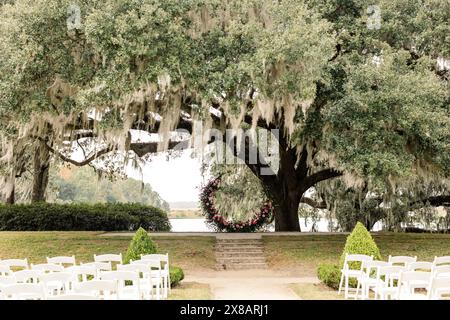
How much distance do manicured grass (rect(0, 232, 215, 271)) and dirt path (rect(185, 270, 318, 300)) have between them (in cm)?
109

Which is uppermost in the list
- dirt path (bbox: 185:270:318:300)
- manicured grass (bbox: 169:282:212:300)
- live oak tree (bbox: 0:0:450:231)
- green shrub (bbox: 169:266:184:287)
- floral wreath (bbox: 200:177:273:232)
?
live oak tree (bbox: 0:0:450:231)

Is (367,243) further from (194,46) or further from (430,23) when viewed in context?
(430,23)

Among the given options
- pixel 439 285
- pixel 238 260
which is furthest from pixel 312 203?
pixel 439 285

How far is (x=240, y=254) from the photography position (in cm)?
1636

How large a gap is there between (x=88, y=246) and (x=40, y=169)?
249 inches

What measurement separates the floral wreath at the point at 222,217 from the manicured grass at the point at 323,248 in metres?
4.11

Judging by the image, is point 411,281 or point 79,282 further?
point 411,281

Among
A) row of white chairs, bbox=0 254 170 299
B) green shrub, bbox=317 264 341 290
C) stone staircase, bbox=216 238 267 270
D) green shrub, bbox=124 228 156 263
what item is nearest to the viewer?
row of white chairs, bbox=0 254 170 299

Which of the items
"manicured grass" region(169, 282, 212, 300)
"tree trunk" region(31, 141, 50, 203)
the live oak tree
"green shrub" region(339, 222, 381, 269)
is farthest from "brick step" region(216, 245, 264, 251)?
"tree trunk" region(31, 141, 50, 203)

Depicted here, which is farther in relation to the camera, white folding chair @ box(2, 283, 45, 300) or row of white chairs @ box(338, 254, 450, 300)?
row of white chairs @ box(338, 254, 450, 300)

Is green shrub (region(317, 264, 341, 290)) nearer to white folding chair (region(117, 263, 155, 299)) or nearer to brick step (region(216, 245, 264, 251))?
white folding chair (region(117, 263, 155, 299))

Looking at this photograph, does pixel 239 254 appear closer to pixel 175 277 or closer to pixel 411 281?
pixel 175 277

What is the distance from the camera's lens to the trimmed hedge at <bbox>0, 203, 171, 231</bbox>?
19641 millimetres
